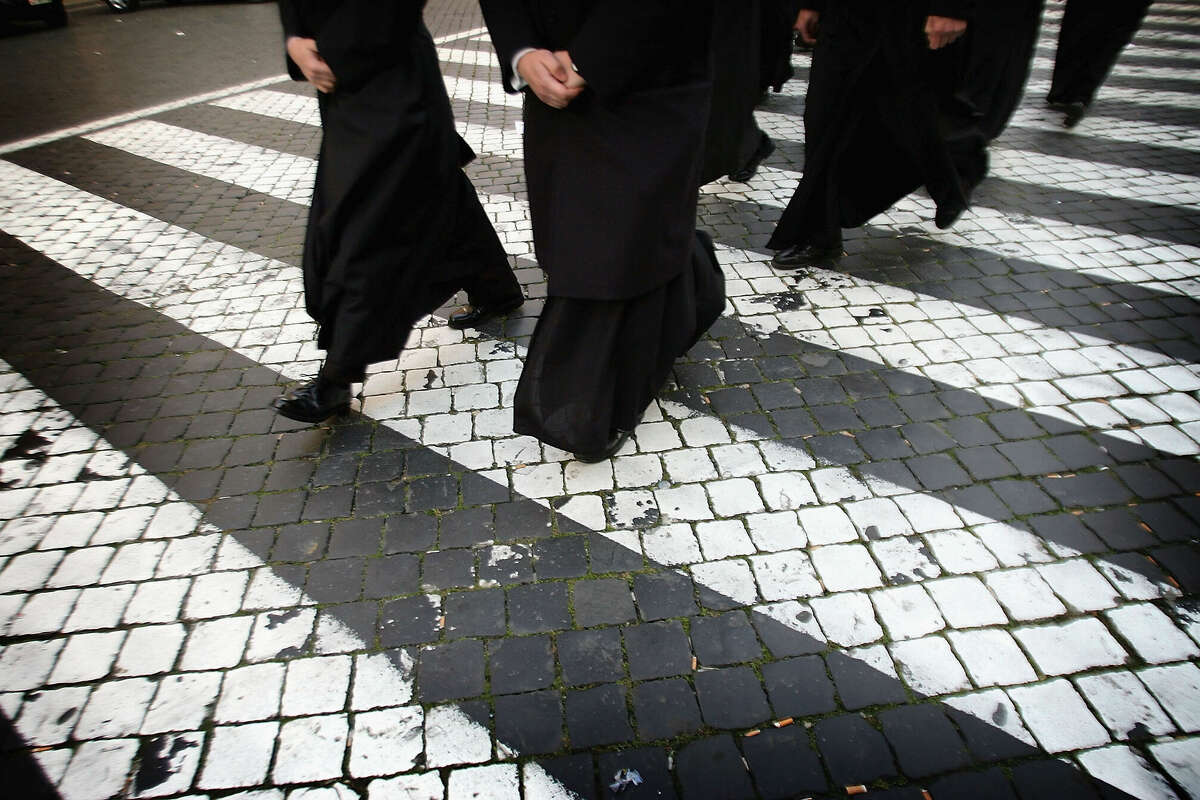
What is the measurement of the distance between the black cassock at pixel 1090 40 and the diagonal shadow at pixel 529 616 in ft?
22.5

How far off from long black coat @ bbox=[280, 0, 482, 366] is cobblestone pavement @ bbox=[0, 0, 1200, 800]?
0.56 metres

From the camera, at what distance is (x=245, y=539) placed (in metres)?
2.66

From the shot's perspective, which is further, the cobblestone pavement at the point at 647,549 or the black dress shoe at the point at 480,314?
the black dress shoe at the point at 480,314

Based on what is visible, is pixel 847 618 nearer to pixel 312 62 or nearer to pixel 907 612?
pixel 907 612

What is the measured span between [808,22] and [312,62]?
9.33ft

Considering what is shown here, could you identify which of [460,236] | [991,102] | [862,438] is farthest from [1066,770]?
[991,102]

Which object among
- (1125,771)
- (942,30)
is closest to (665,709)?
(1125,771)

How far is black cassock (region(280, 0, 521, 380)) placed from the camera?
2576mm

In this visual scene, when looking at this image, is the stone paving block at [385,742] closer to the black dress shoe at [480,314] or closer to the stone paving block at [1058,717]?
the stone paving block at [1058,717]

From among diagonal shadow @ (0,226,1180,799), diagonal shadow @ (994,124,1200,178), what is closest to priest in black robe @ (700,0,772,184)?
diagonal shadow @ (0,226,1180,799)

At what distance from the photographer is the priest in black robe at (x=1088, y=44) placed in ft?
20.0

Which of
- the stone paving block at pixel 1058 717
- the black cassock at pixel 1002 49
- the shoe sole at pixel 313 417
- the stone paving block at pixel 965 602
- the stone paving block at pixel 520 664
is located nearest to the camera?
the stone paving block at pixel 1058 717

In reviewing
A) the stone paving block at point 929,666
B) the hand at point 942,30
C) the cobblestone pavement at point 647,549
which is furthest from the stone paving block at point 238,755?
the hand at point 942,30

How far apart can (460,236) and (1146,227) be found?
4.61 metres
